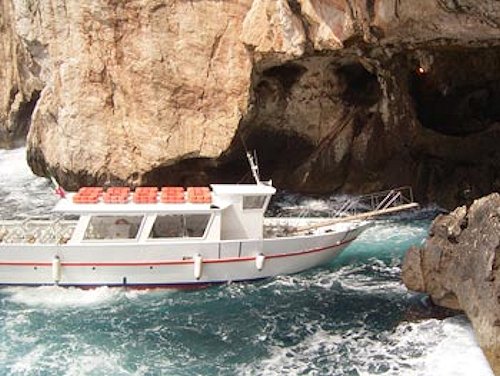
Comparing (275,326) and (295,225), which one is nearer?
(275,326)

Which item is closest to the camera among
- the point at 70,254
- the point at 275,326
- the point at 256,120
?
the point at 275,326

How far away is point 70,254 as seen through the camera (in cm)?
1866

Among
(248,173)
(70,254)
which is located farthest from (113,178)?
(70,254)

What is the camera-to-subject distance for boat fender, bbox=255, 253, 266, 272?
19.1 metres

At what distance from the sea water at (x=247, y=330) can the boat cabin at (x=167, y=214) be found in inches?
62.6

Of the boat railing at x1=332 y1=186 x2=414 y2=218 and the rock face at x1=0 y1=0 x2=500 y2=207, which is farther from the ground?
the rock face at x1=0 y1=0 x2=500 y2=207

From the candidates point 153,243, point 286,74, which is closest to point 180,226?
point 153,243

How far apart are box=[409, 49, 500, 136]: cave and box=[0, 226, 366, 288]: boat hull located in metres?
13.3

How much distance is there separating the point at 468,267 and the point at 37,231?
12.5 meters

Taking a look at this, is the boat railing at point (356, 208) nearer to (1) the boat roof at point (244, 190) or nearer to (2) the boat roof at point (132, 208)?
(1) the boat roof at point (244, 190)

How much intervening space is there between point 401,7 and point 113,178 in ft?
42.1

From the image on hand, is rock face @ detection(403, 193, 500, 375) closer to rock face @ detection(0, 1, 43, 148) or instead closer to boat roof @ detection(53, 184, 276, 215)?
boat roof @ detection(53, 184, 276, 215)

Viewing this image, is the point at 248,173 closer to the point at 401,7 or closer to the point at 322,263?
the point at 322,263

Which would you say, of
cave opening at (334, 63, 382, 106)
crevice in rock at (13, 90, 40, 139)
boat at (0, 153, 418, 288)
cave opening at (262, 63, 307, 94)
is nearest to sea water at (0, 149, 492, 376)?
boat at (0, 153, 418, 288)
